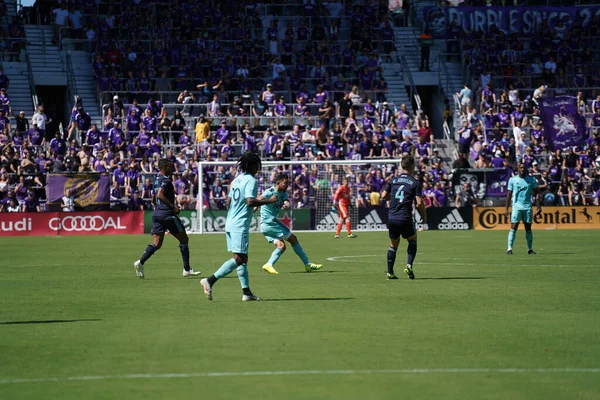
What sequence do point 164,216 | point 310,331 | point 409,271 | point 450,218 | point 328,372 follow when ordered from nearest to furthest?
point 328,372 → point 310,331 → point 409,271 → point 164,216 → point 450,218

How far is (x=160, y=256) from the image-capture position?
88.8ft

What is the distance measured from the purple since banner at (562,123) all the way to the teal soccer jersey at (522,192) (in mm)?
20874

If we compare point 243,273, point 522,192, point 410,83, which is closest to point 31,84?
point 410,83

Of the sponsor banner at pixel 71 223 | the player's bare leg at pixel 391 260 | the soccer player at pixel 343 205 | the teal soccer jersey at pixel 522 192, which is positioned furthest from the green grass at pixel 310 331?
the sponsor banner at pixel 71 223

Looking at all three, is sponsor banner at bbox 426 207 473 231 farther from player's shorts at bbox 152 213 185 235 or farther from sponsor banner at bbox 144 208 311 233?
player's shorts at bbox 152 213 185 235

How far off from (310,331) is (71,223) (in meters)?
29.6

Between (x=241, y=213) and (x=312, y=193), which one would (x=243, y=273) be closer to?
(x=241, y=213)

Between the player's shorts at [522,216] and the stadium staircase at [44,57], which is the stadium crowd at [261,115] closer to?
the stadium staircase at [44,57]

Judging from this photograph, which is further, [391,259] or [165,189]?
[165,189]

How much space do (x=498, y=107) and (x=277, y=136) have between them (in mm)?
11216

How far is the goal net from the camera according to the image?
1614 inches

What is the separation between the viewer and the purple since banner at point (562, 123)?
152ft

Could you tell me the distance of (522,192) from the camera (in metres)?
26.1

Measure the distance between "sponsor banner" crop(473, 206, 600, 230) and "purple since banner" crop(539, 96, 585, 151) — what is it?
4832mm
